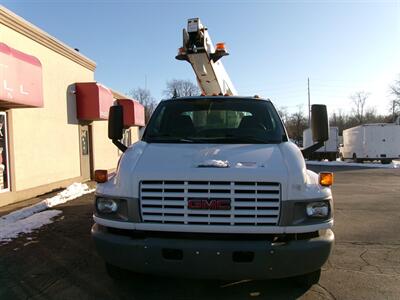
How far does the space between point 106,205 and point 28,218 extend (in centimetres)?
539

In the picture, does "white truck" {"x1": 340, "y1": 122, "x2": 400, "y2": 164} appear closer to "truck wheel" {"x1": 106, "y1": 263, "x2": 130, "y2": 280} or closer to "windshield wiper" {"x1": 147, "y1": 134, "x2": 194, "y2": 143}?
"windshield wiper" {"x1": 147, "y1": 134, "x2": 194, "y2": 143}

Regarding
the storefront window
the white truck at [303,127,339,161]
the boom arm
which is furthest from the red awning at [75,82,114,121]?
the white truck at [303,127,339,161]

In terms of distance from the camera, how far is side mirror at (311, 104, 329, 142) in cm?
542

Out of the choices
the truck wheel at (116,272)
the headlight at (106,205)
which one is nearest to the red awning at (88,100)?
the truck wheel at (116,272)

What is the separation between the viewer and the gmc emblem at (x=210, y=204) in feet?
13.5

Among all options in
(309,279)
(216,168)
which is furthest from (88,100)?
(309,279)

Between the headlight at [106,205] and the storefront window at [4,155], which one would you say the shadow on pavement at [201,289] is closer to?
the headlight at [106,205]

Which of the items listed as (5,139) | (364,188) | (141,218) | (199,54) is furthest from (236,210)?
(364,188)

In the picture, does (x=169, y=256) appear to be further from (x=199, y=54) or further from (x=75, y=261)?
(x=199, y=54)

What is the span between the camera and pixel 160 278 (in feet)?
16.8

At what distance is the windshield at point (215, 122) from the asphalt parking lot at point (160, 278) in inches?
65.0

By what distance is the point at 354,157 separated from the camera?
112 ft

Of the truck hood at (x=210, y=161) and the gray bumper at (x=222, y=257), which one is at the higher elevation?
the truck hood at (x=210, y=161)

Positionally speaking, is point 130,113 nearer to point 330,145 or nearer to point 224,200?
point 224,200
